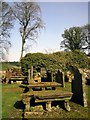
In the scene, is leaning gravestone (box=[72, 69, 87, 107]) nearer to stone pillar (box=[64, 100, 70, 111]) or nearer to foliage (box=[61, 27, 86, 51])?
stone pillar (box=[64, 100, 70, 111])

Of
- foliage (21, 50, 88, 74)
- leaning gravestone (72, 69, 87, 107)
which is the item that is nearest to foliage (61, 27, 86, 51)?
foliage (21, 50, 88, 74)

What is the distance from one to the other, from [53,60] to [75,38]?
3460cm

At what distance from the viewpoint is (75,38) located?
57.7 m

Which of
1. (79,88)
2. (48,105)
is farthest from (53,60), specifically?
(48,105)

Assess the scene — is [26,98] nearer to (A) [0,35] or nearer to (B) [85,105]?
(B) [85,105]

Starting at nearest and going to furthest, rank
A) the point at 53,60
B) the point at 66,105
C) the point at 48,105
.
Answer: the point at 48,105 < the point at 66,105 < the point at 53,60

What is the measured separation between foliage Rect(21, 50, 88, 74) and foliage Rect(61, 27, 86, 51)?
3091 centimetres

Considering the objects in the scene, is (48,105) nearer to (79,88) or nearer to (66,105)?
(66,105)

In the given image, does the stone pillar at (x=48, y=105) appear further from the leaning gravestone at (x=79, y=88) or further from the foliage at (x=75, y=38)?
the foliage at (x=75, y=38)

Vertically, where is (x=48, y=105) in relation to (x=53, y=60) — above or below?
below

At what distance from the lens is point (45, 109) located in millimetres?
9508

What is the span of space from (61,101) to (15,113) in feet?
7.25

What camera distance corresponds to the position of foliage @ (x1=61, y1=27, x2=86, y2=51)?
57103mm

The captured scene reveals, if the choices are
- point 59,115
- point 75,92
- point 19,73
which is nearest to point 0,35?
point 19,73
